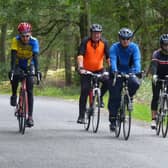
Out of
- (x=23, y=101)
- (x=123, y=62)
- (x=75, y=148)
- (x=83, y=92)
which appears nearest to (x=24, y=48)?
(x=23, y=101)

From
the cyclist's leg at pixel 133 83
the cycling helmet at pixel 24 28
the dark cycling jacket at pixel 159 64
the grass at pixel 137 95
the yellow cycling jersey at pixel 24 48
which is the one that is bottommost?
the grass at pixel 137 95

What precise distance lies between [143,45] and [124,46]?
2816 centimetres

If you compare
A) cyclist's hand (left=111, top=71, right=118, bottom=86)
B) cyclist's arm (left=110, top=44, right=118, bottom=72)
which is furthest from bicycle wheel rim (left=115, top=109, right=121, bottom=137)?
cyclist's arm (left=110, top=44, right=118, bottom=72)

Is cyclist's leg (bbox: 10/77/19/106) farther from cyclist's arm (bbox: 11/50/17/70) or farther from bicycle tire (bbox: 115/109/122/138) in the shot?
bicycle tire (bbox: 115/109/122/138)

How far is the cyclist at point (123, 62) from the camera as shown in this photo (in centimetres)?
1209

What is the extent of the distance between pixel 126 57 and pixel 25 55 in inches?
77.3

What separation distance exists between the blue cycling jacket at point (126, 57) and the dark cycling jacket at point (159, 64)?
0.53 metres

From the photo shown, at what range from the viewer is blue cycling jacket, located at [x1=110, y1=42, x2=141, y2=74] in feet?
39.8

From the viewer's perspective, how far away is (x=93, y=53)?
12.9 m

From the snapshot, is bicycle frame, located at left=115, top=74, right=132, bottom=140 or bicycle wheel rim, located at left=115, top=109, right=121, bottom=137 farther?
bicycle wheel rim, located at left=115, top=109, right=121, bottom=137

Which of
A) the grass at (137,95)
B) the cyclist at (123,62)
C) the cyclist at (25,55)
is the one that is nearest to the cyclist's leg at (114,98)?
the cyclist at (123,62)

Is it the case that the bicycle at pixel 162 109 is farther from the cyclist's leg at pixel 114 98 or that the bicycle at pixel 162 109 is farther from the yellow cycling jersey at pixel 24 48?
the yellow cycling jersey at pixel 24 48

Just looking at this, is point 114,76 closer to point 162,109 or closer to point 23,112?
point 162,109

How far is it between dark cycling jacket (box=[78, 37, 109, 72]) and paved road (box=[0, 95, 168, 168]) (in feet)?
4.50
